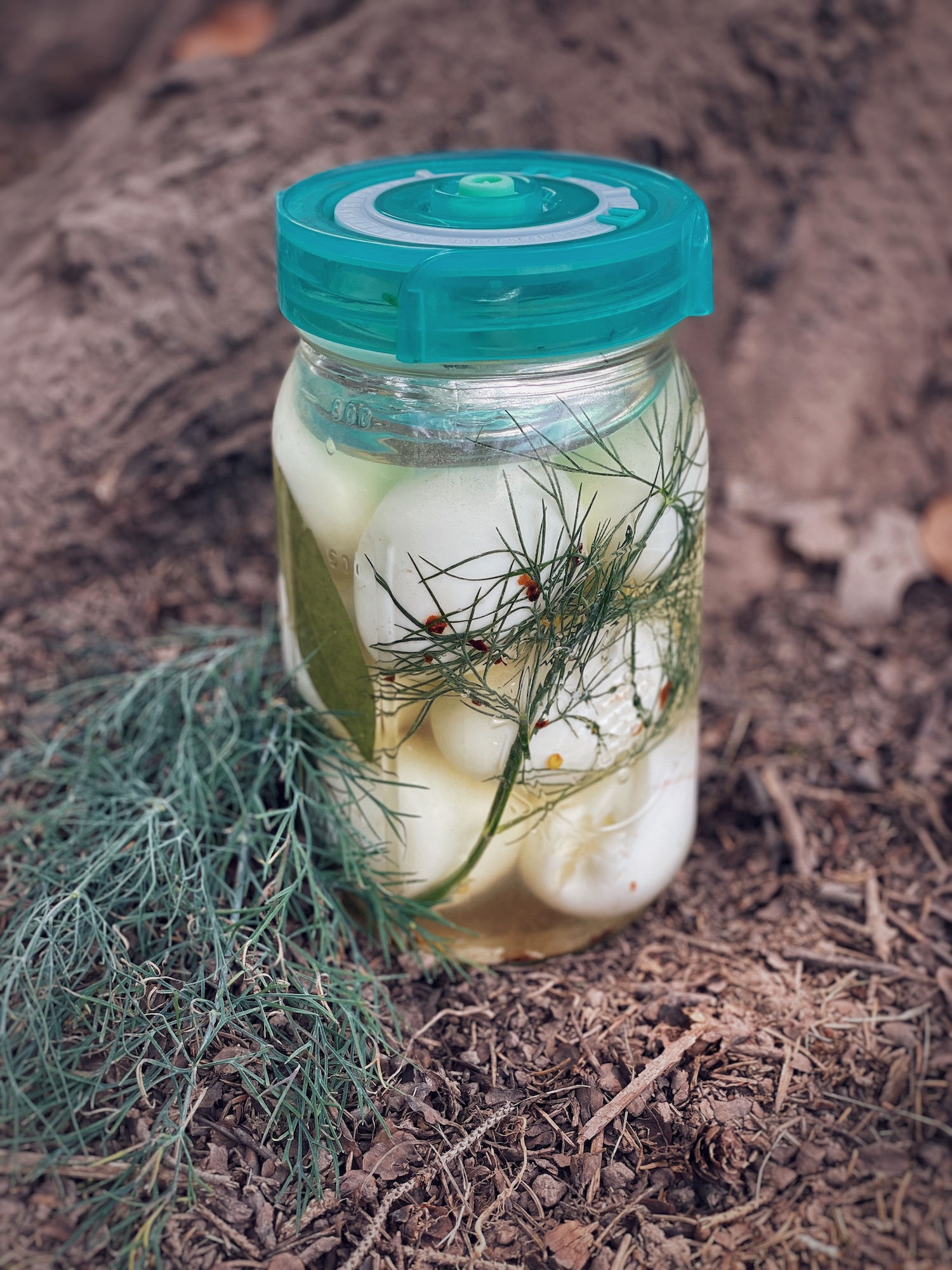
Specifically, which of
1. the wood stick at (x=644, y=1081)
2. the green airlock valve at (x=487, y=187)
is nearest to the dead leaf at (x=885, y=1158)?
the wood stick at (x=644, y=1081)

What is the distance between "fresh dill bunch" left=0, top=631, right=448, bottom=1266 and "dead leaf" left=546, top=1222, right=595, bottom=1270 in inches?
9.0

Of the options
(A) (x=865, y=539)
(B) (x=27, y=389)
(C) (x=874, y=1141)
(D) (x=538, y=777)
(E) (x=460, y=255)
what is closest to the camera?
(E) (x=460, y=255)

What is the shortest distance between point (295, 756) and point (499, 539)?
476 mm

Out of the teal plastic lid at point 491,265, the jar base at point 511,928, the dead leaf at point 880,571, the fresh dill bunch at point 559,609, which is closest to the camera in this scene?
the teal plastic lid at point 491,265

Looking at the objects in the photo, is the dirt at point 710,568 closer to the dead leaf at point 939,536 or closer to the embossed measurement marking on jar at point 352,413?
the dead leaf at point 939,536

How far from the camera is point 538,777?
52.2 inches

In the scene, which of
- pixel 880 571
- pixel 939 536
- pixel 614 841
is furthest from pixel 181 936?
pixel 939 536

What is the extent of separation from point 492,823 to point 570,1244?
431 millimetres

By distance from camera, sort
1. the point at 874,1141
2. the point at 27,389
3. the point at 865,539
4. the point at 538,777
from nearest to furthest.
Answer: the point at 874,1141 < the point at 538,777 < the point at 27,389 < the point at 865,539

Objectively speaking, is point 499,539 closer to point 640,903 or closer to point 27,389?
point 640,903

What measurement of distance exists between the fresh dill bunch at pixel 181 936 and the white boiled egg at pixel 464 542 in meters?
0.27

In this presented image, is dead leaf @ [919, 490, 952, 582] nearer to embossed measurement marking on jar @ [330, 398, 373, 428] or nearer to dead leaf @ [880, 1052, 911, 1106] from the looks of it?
dead leaf @ [880, 1052, 911, 1106]

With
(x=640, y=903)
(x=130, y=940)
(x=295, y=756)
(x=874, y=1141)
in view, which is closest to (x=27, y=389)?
(x=295, y=756)

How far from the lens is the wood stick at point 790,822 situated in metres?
1.60
